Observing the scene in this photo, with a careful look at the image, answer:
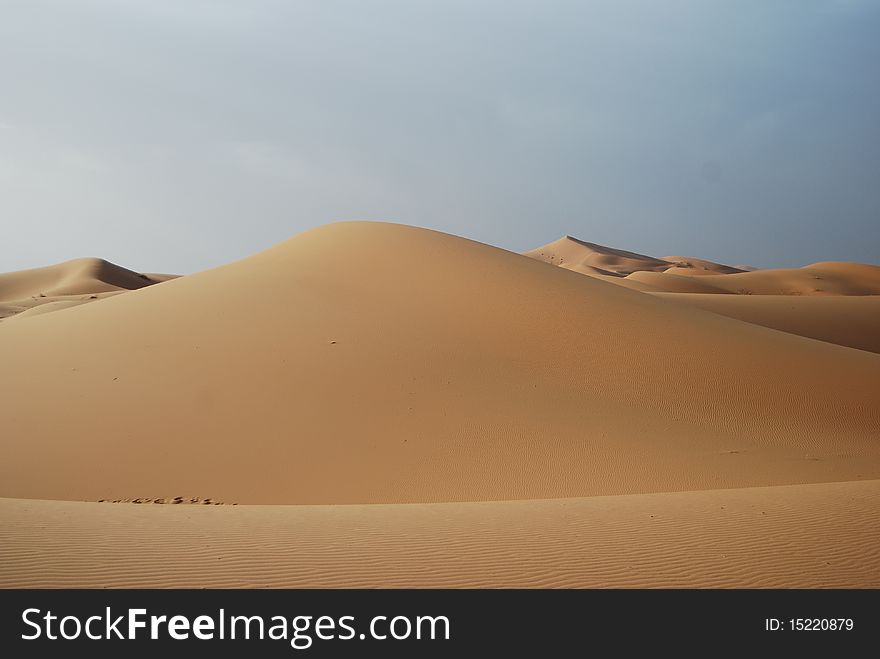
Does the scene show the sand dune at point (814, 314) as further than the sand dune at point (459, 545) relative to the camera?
Result: Yes

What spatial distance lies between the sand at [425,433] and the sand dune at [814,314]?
12.2m

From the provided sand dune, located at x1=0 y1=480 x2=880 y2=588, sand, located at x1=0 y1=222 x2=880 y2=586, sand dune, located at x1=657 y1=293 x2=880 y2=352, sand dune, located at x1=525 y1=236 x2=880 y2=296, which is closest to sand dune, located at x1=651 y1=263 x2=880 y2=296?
sand dune, located at x1=525 y1=236 x2=880 y2=296

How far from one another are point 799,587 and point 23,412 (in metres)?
12.0

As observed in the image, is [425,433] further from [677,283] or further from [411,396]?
[677,283]

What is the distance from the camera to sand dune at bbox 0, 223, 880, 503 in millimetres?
9508

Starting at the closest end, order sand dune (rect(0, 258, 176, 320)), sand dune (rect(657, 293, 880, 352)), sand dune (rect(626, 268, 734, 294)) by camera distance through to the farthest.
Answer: sand dune (rect(657, 293, 880, 352))
sand dune (rect(626, 268, 734, 294))
sand dune (rect(0, 258, 176, 320))

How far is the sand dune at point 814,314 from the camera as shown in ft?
93.6

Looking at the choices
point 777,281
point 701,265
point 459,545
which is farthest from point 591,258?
point 459,545

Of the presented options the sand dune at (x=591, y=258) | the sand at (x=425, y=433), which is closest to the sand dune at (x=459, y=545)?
→ the sand at (x=425, y=433)

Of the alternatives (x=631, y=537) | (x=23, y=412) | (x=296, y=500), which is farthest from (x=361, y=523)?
(x=23, y=412)

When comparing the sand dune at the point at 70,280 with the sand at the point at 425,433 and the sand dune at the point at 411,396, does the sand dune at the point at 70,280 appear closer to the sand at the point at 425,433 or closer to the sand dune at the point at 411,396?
the sand at the point at 425,433

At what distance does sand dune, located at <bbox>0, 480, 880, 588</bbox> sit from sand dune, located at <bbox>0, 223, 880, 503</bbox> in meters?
2.42

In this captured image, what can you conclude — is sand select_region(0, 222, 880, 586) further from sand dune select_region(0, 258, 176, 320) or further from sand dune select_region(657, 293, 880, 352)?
sand dune select_region(0, 258, 176, 320)
